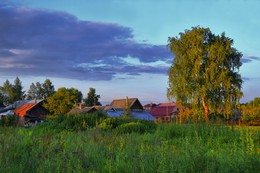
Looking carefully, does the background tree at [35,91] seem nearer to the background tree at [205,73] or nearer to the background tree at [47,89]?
the background tree at [47,89]

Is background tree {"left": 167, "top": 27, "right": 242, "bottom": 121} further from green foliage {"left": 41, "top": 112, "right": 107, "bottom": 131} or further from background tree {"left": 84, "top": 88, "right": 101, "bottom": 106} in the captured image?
background tree {"left": 84, "top": 88, "right": 101, "bottom": 106}

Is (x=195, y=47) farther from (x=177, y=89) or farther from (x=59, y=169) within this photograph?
(x=59, y=169)

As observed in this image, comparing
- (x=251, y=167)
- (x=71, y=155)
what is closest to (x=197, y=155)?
(x=251, y=167)

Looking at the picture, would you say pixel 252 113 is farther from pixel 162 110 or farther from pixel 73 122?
pixel 162 110

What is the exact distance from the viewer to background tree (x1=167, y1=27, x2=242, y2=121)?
3681cm

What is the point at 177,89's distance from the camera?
37.5 meters

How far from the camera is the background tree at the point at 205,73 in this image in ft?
121

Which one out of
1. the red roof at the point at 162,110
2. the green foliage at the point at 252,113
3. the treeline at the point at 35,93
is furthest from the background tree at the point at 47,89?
the green foliage at the point at 252,113

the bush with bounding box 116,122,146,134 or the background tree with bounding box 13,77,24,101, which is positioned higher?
the background tree with bounding box 13,77,24,101

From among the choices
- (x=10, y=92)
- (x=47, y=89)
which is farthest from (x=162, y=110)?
(x=10, y=92)

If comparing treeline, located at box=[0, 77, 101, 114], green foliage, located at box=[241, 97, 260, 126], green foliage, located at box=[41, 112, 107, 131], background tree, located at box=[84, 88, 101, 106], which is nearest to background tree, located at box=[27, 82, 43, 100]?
treeline, located at box=[0, 77, 101, 114]

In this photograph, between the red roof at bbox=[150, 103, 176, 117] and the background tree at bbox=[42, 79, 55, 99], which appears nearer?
the red roof at bbox=[150, 103, 176, 117]

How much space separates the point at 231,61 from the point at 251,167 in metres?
34.8

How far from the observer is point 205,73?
123 ft
